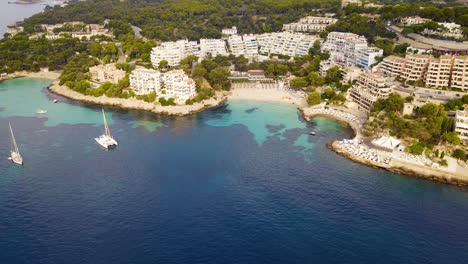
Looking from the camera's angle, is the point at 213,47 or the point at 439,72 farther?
the point at 213,47

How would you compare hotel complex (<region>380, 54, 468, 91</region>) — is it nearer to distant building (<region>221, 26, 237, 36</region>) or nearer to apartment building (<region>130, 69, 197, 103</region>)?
apartment building (<region>130, 69, 197, 103</region>)

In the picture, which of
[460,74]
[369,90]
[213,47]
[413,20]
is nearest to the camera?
[460,74]

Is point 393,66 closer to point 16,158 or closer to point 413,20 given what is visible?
point 413,20

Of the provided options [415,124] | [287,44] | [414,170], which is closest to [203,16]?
[287,44]

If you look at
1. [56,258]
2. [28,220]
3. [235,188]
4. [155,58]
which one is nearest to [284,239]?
[235,188]

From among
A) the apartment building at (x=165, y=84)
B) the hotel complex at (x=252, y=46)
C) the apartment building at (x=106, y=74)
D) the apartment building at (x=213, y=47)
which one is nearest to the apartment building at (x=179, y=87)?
the apartment building at (x=165, y=84)

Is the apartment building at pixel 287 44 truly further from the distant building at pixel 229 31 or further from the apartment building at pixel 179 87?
the apartment building at pixel 179 87

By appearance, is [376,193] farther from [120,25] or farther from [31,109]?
[120,25]

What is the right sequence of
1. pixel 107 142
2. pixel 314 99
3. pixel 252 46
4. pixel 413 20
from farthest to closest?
1. pixel 252 46
2. pixel 413 20
3. pixel 314 99
4. pixel 107 142

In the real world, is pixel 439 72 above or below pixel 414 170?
above
